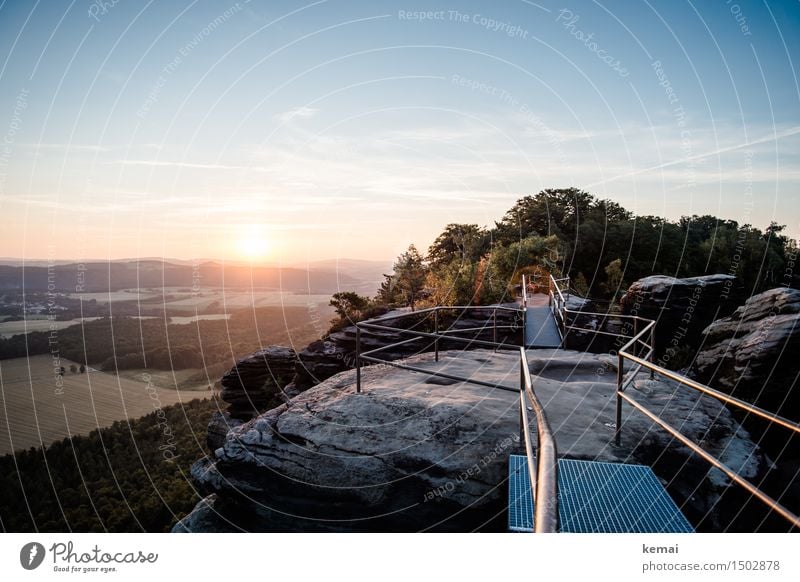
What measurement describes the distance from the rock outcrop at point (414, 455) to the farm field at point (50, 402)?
282cm

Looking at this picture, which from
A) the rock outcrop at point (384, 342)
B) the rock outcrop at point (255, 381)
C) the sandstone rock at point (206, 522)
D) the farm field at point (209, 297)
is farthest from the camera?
the rock outcrop at point (255, 381)

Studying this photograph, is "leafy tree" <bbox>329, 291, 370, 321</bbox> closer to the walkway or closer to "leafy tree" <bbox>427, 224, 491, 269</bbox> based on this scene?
the walkway

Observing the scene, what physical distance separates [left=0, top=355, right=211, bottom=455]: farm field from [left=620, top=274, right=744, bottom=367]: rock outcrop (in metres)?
11.2

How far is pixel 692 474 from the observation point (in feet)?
11.7

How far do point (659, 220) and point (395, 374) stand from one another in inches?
1086

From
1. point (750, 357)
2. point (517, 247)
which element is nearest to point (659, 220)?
point (517, 247)

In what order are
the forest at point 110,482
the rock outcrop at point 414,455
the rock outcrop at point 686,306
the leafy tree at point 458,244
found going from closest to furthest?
the rock outcrop at point 414,455, the rock outcrop at point 686,306, the forest at point 110,482, the leafy tree at point 458,244

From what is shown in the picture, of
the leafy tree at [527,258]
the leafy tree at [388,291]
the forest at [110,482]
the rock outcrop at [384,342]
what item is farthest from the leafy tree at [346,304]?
the leafy tree at [527,258]

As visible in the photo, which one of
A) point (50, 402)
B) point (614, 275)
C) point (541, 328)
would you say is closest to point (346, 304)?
point (541, 328)

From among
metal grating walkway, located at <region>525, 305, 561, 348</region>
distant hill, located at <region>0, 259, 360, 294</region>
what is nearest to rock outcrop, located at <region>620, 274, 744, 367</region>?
metal grating walkway, located at <region>525, 305, 561, 348</region>

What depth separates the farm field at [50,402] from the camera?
6.04 meters

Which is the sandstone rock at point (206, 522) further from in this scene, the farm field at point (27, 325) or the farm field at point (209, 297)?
the farm field at point (209, 297)

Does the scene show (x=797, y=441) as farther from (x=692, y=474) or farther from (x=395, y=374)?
(x=395, y=374)
